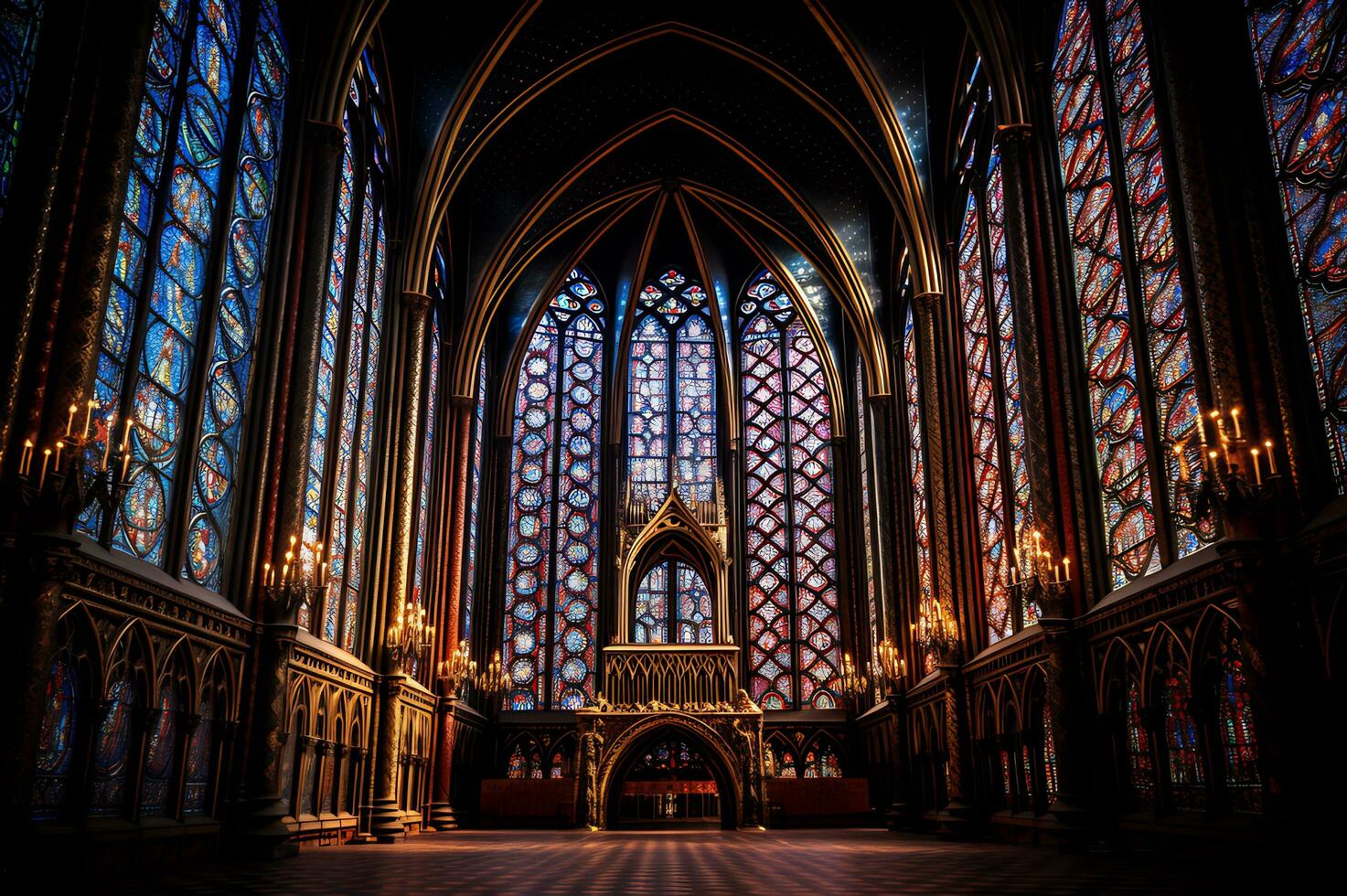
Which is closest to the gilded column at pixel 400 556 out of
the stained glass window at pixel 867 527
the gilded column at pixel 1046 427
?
the gilded column at pixel 1046 427

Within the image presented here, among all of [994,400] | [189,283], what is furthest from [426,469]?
[994,400]

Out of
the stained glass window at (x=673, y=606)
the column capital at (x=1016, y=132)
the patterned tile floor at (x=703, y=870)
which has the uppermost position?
the column capital at (x=1016, y=132)

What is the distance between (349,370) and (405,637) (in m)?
5.68

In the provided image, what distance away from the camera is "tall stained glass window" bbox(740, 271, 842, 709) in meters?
32.5

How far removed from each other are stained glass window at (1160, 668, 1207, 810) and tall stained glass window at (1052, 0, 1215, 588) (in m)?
1.75

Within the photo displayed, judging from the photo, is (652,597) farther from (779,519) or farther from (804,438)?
(804,438)

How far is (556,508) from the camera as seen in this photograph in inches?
1341

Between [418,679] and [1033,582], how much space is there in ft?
50.1

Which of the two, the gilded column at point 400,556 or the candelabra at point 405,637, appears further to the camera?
the candelabra at point 405,637

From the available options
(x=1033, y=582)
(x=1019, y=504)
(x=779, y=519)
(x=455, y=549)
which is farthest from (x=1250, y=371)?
(x=779, y=519)

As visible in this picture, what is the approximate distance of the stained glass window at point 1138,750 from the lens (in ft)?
45.4

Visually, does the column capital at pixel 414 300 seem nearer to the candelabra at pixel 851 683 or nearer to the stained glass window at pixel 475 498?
the stained glass window at pixel 475 498

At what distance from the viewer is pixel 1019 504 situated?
19.0 m

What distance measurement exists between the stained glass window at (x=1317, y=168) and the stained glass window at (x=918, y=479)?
1279 cm
